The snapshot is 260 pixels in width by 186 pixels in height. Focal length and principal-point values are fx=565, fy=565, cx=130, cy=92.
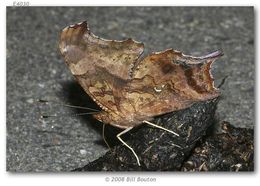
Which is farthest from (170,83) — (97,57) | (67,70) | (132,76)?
(67,70)

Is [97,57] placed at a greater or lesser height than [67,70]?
greater

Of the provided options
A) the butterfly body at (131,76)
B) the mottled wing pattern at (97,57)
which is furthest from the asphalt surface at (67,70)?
the mottled wing pattern at (97,57)

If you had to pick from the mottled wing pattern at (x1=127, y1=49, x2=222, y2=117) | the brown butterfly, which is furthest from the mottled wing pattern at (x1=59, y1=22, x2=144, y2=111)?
the mottled wing pattern at (x1=127, y1=49, x2=222, y2=117)

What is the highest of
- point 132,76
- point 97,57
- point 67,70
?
point 97,57

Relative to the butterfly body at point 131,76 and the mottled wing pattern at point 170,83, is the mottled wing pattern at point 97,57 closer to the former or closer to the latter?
the butterfly body at point 131,76

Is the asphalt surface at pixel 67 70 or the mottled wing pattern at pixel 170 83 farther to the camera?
the asphalt surface at pixel 67 70

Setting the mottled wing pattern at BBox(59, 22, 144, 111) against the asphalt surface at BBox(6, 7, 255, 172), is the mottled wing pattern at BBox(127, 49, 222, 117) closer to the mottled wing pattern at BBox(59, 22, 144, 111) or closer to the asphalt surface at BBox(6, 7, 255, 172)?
the mottled wing pattern at BBox(59, 22, 144, 111)

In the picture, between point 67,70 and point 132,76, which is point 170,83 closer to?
point 132,76
